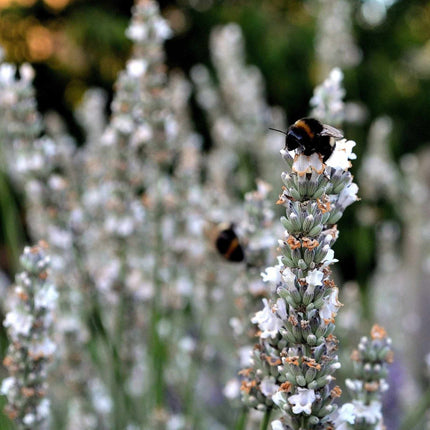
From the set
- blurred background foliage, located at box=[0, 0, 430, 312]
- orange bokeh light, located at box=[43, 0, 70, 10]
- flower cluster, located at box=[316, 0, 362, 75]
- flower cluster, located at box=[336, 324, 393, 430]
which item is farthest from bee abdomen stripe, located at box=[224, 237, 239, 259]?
orange bokeh light, located at box=[43, 0, 70, 10]

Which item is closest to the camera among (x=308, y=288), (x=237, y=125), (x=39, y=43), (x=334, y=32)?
(x=308, y=288)

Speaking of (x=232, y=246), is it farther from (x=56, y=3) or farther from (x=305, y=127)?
(x=56, y=3)

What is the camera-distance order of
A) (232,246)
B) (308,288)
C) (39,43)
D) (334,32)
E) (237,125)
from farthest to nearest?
1. (39,43)
2. (334,32)
3. (237,125)
4. (232,246)
5. (308,288)

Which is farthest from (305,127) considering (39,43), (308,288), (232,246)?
(39,43)

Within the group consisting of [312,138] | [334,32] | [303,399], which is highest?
[334,32]

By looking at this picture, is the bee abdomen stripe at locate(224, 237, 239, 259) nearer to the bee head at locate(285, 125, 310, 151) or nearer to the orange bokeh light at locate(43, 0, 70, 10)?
the bee head at locate(285, 125, 310, 151)

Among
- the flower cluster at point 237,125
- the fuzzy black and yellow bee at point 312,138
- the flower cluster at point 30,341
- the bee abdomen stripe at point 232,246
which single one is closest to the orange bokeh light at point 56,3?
the flower cluster at point 237,125

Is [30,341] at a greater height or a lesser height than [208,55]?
lesser
